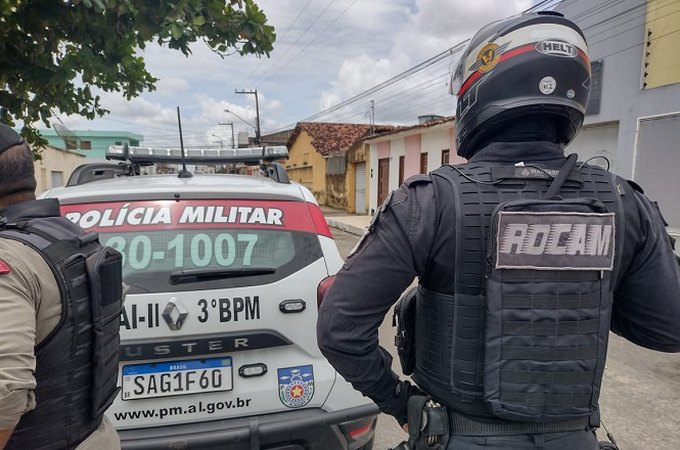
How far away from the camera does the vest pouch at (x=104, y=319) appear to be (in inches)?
55.2

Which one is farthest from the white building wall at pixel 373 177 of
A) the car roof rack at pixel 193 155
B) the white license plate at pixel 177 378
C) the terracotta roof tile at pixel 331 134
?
the white license plate at pixel 177 378

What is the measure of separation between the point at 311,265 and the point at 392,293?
3.19 ft

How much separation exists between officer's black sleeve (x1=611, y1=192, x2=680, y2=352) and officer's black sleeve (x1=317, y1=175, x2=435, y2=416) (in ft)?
2.02

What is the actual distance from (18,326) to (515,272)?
1.23 m

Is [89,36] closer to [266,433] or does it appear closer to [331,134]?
[266,433]

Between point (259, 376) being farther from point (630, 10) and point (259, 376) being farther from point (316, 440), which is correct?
point (630, 10)

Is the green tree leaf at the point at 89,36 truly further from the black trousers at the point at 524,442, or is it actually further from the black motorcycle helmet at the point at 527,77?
the black trousers at the point at 524,442

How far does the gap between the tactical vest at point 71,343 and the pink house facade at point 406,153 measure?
12529 millimetres

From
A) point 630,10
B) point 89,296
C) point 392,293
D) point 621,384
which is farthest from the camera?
point 630,10

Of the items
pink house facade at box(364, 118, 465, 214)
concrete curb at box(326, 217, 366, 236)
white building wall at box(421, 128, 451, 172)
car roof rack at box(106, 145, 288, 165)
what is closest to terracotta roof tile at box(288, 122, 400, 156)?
pink house facade at box(364, 118, 465, 214)

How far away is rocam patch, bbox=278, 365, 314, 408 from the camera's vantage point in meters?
2.05

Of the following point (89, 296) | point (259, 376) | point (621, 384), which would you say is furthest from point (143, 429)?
point (621, 384)

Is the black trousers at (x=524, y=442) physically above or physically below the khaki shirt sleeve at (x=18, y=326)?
below

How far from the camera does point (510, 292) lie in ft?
3.92
